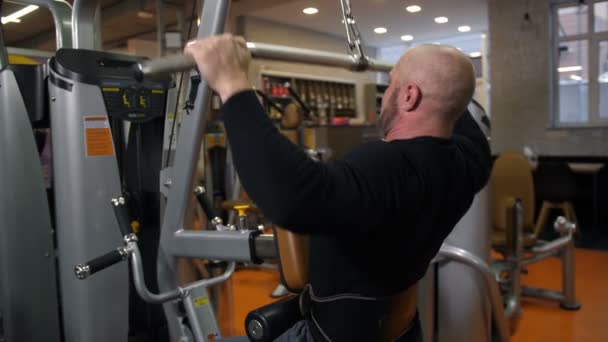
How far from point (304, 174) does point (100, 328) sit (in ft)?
4.89

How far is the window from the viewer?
612 centimetres

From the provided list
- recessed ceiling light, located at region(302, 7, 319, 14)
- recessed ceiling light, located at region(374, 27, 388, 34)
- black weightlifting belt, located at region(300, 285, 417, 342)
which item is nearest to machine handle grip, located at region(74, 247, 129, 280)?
black weightlifting belt, located at region(300, 285, 417, 342)

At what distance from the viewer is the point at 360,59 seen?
4.95 feet

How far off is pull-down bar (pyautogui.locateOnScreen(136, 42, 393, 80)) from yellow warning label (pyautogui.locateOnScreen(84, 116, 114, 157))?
0.77 m

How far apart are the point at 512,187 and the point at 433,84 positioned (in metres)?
2.79

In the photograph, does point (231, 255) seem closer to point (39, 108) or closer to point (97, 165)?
point (97, 165)

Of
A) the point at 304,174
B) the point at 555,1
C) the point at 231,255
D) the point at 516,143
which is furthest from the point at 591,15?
Answer: the point at 304,174

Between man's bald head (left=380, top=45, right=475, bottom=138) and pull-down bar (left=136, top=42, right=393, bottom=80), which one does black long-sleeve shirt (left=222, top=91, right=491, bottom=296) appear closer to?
man's bald head (left=380, top=45, right=475, bottom=138)

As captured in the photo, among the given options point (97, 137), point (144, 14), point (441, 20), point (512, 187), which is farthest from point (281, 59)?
point (441, 20)

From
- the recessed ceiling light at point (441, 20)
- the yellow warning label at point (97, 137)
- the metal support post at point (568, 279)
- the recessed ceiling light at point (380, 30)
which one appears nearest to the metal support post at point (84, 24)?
the yellow warning label at point (97, 137)

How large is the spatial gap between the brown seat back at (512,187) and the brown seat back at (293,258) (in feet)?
8.45

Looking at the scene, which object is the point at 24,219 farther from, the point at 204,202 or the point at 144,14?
the point at 144,14

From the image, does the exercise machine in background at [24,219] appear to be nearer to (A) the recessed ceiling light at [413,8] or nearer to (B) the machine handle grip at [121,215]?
(B) the machine handle grip at [121,215]

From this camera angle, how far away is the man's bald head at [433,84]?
35.4 inches
